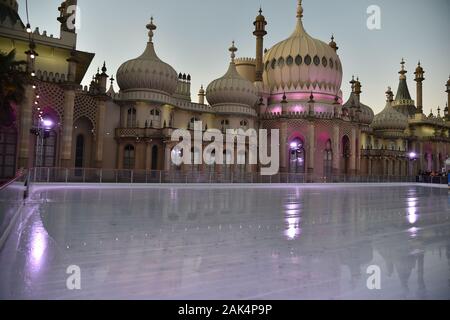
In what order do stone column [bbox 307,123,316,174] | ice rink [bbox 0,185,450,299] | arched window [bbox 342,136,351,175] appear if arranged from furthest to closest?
1. arched window [bbox 342,136,351,175]
2. stone column [bbox 307,123,316,174]
3. ice rink [bbox 0,185,450,299]

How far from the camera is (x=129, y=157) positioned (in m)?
30.6

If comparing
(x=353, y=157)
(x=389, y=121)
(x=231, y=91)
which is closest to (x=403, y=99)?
(x=389, y=121)

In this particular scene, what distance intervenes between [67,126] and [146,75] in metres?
9.12

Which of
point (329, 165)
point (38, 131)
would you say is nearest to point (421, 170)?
point (329, 165)

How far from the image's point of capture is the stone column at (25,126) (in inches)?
899

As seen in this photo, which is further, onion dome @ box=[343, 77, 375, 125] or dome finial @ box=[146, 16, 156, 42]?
onion dome @ box=[343, 77, 375, 125]

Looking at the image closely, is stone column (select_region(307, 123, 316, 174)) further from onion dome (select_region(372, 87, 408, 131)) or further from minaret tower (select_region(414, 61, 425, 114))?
minaret tower (select_region(414, 61, 425, 114))

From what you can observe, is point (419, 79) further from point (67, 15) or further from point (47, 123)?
point (47, 123)

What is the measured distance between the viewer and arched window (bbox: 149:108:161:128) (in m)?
31.8

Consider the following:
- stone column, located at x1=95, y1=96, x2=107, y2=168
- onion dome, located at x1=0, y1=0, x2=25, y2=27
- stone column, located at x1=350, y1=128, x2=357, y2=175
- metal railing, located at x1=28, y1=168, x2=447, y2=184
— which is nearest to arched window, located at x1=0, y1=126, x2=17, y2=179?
metal railing, located at x1=28, y1=168, x2=447, y2=184

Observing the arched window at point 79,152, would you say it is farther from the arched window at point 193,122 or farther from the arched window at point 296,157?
the arched window at point 296,157

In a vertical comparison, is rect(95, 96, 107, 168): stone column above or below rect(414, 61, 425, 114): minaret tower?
below

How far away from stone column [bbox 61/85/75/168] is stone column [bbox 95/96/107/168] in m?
2.61
